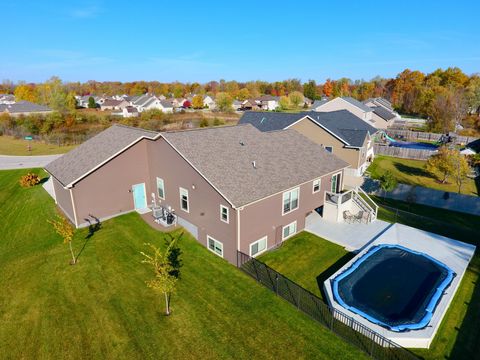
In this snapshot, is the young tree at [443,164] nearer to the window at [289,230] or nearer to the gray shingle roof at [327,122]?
the gray shingle roof at [327,122]

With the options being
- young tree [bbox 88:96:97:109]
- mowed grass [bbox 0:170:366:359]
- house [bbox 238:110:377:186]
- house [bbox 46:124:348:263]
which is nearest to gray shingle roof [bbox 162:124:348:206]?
house [bbox 46:124:348:263]

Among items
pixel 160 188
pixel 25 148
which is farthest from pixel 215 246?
pixel 25 148

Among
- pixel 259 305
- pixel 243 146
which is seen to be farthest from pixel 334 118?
pixel 259 305

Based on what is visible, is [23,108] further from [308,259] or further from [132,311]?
[308,259]

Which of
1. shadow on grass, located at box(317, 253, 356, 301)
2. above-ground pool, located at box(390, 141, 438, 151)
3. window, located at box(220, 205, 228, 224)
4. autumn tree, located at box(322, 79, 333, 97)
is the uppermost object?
autumn tree, located at box(322, 79, 333, 97)

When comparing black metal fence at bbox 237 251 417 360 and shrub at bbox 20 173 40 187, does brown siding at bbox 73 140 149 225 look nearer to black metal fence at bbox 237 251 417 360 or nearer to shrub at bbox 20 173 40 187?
black metal fence at bbox 237 251 417 360
